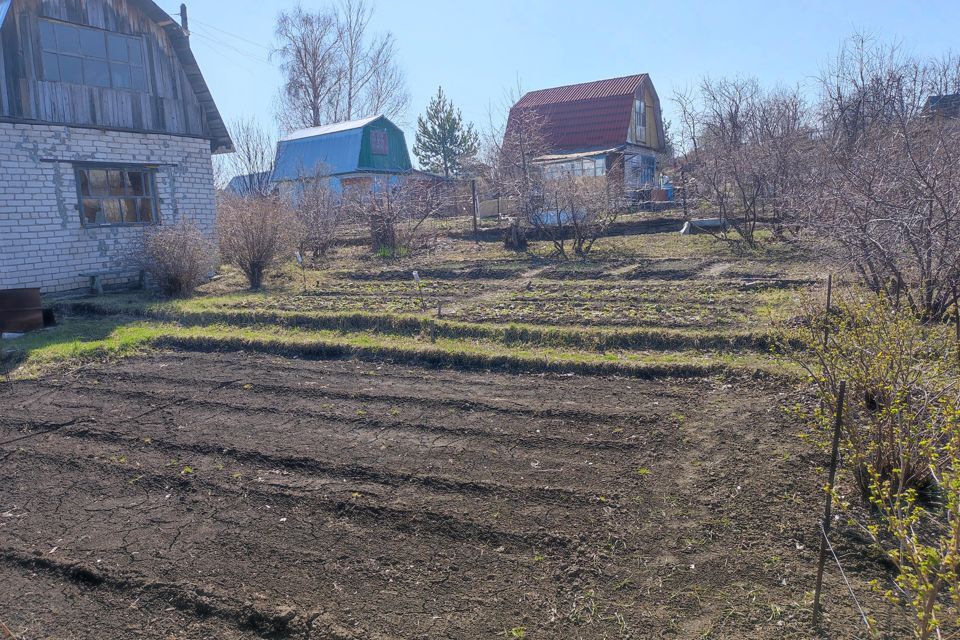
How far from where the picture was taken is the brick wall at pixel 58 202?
42.1ft

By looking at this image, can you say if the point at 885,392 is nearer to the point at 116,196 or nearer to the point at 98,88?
the point at 116,196

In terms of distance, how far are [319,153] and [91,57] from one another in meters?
17.7

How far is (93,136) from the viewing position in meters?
14.0

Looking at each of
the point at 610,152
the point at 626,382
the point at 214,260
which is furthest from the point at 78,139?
the point at 610,152

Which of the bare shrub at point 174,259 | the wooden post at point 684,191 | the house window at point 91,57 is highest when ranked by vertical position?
the house window at point 91,57

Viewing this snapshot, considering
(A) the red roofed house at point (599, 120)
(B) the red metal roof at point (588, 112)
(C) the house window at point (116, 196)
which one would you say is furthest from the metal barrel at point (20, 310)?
(B) the red metal roof at point (588, 112)

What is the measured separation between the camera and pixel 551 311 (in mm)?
9727

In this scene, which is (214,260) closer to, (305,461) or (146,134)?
(146,134)

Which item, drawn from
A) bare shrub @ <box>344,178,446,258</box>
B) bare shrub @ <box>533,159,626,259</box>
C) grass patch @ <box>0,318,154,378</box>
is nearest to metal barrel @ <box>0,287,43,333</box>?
grass patch @ <box>0,318,154,378</box>

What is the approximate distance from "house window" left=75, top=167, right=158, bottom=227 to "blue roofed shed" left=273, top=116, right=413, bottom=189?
13664 mm

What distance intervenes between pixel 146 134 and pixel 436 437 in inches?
498

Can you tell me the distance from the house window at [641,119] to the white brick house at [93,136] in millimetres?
19854

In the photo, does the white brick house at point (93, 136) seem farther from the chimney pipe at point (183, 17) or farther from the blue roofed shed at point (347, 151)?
the blue roofed shed at point (347, 151)

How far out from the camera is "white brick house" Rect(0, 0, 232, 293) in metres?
12.9
